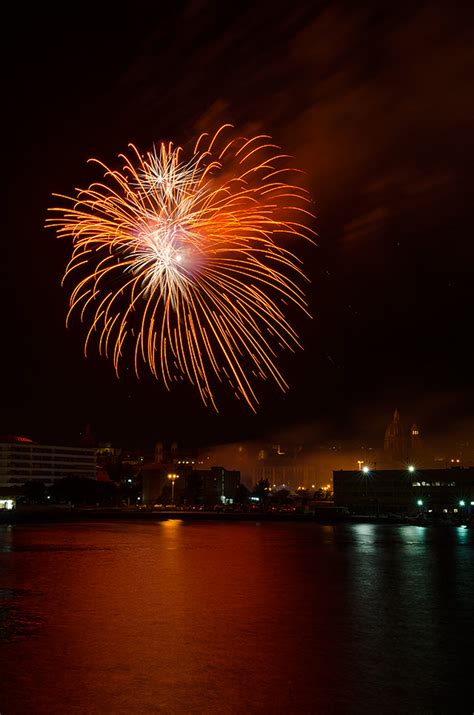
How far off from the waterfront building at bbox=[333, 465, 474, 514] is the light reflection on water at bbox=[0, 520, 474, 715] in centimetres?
6557

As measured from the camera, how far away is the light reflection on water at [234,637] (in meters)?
9.87

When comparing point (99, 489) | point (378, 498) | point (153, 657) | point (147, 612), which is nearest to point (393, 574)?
point (147, 612)

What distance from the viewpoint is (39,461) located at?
16238cm

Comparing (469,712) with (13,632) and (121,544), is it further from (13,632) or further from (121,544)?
(121,544)

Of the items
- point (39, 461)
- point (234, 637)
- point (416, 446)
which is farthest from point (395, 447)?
point (234, 637)

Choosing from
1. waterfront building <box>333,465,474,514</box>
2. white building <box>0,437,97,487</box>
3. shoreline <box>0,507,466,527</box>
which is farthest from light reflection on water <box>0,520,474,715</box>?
white building <box>0,437,97,487</box>

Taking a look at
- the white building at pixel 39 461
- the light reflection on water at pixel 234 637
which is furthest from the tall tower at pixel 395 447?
the light reflection on water at pixel 234 637

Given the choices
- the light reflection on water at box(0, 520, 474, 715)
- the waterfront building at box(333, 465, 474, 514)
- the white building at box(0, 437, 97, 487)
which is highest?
the white building at box(0, 437, 97, 487)

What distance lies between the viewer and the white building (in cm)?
15525

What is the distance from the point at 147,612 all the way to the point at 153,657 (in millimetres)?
4652

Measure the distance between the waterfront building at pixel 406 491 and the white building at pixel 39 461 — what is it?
222 feet

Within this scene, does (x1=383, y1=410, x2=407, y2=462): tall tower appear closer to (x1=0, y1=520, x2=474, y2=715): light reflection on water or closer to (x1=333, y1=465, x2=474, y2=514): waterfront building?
Result: (x1=333, y1=465, x2=474, y2=514): waterfront building

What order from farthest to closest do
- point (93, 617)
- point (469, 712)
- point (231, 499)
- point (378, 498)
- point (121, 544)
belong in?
1. point (231, 499)
2. point (378, 498)
3. point (121, 544)
4. point (93, 617)
5. point (469, 712)

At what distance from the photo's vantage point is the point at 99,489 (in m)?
120
